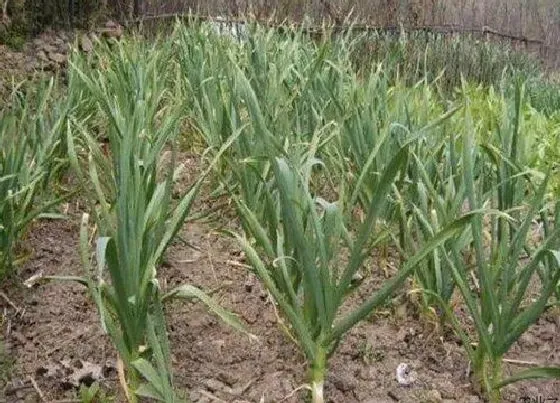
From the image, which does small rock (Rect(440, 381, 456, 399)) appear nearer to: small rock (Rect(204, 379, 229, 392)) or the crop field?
the crop field

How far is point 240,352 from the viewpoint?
150cm

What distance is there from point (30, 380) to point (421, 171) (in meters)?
0.88

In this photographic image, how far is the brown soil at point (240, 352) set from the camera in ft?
4.58

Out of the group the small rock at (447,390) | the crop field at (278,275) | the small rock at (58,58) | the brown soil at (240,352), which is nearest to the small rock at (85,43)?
the small rock at (58,58)

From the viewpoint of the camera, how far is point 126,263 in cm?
124

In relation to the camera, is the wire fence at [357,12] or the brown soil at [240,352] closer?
the brown soil at [240,352]

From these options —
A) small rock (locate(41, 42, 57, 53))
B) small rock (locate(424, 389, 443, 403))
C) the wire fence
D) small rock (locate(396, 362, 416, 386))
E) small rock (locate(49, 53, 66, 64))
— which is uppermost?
the wire fence

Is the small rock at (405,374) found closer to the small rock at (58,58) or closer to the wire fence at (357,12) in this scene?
the wire fence at (357,12)

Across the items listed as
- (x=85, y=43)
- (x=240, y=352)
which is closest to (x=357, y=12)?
(x=85, y=43)

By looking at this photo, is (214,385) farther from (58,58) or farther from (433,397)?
(58,58)

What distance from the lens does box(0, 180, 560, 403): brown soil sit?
1.39 metres

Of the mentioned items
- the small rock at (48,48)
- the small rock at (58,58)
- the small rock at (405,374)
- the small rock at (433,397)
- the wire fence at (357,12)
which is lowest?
the small rock at (433,397)

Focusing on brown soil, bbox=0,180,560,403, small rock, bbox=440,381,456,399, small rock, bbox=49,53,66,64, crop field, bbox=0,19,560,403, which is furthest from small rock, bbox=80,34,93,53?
small rock, bbox=440,381,456,399

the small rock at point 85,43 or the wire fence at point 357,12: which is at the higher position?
the wire fence at point 357,12
